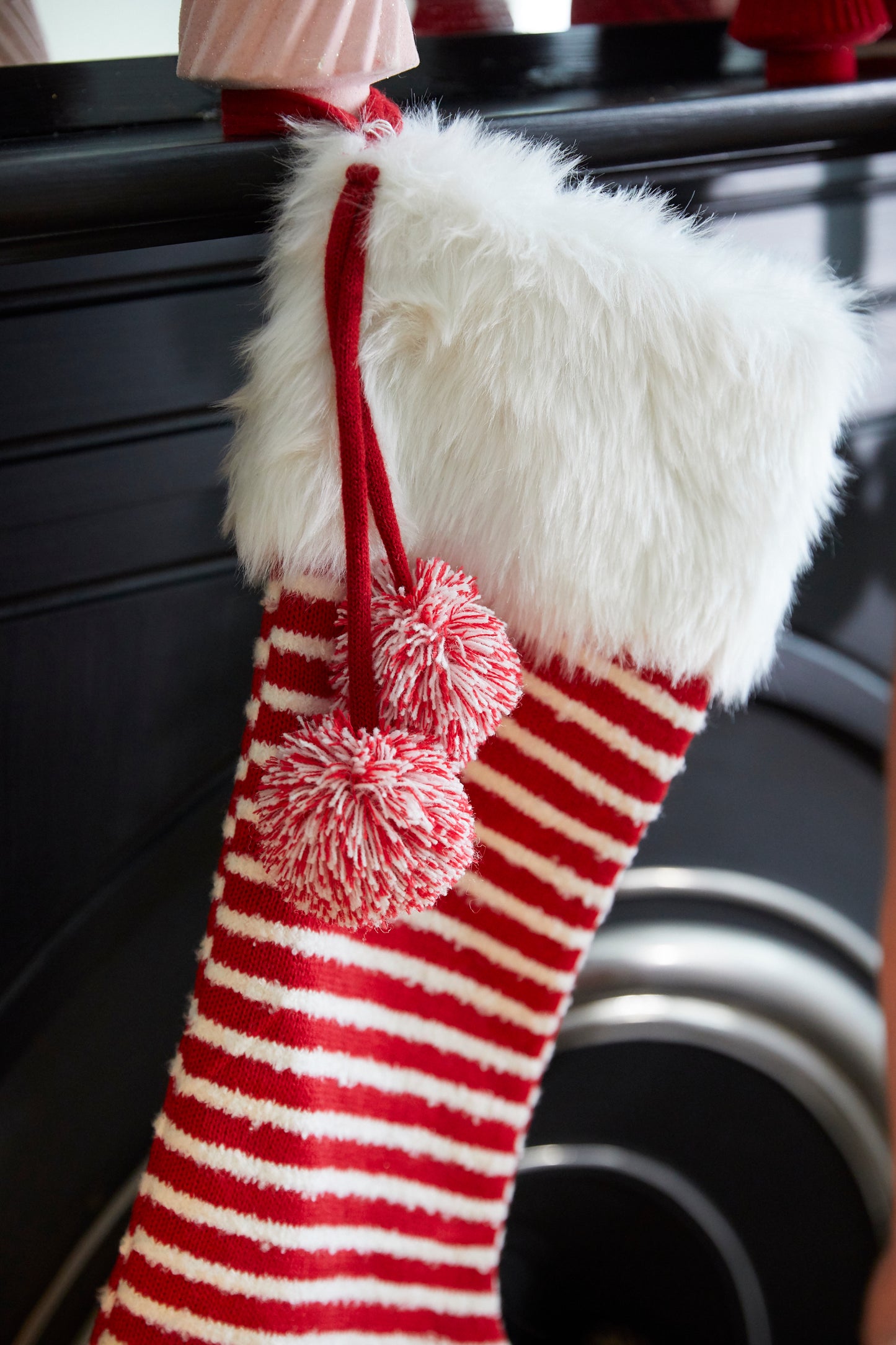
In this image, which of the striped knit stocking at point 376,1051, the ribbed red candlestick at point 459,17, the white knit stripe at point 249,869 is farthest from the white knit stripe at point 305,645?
the ribbed red candlestick at point 459,17

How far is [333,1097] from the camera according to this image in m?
0.60

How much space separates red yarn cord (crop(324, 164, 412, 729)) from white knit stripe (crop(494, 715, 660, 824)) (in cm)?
14

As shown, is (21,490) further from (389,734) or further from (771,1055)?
(771,1055)

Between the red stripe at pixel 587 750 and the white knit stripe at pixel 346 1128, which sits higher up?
the red stripe at pixel 587 750

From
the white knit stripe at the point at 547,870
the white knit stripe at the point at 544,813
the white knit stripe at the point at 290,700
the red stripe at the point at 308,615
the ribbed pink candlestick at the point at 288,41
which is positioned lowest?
the white knit stripe at the point at 547,870

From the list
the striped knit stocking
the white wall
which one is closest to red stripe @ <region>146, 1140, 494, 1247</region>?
the striped knit stocking

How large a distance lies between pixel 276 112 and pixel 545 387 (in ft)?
0.64

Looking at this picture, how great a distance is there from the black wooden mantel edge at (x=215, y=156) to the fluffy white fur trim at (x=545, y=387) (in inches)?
1.3

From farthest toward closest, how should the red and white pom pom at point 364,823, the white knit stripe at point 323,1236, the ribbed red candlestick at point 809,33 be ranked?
the ribbed red candlestick at point 809,33 < the white knit stripe at point 323,1236 < the red and white pom pom at point 364,823

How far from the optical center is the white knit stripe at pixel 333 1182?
562 millimetres

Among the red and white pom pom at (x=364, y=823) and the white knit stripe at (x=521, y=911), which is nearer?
the red and white pom pom at (x=364, y=823)

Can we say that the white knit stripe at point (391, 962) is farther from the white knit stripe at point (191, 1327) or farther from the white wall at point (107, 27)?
the white wall at point (107, 27)

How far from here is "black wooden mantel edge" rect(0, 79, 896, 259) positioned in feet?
1.55

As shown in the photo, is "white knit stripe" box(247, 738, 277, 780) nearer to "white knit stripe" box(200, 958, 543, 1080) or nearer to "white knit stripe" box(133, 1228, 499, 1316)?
"white knit stripe" box(200, 958, 543, 1080)
